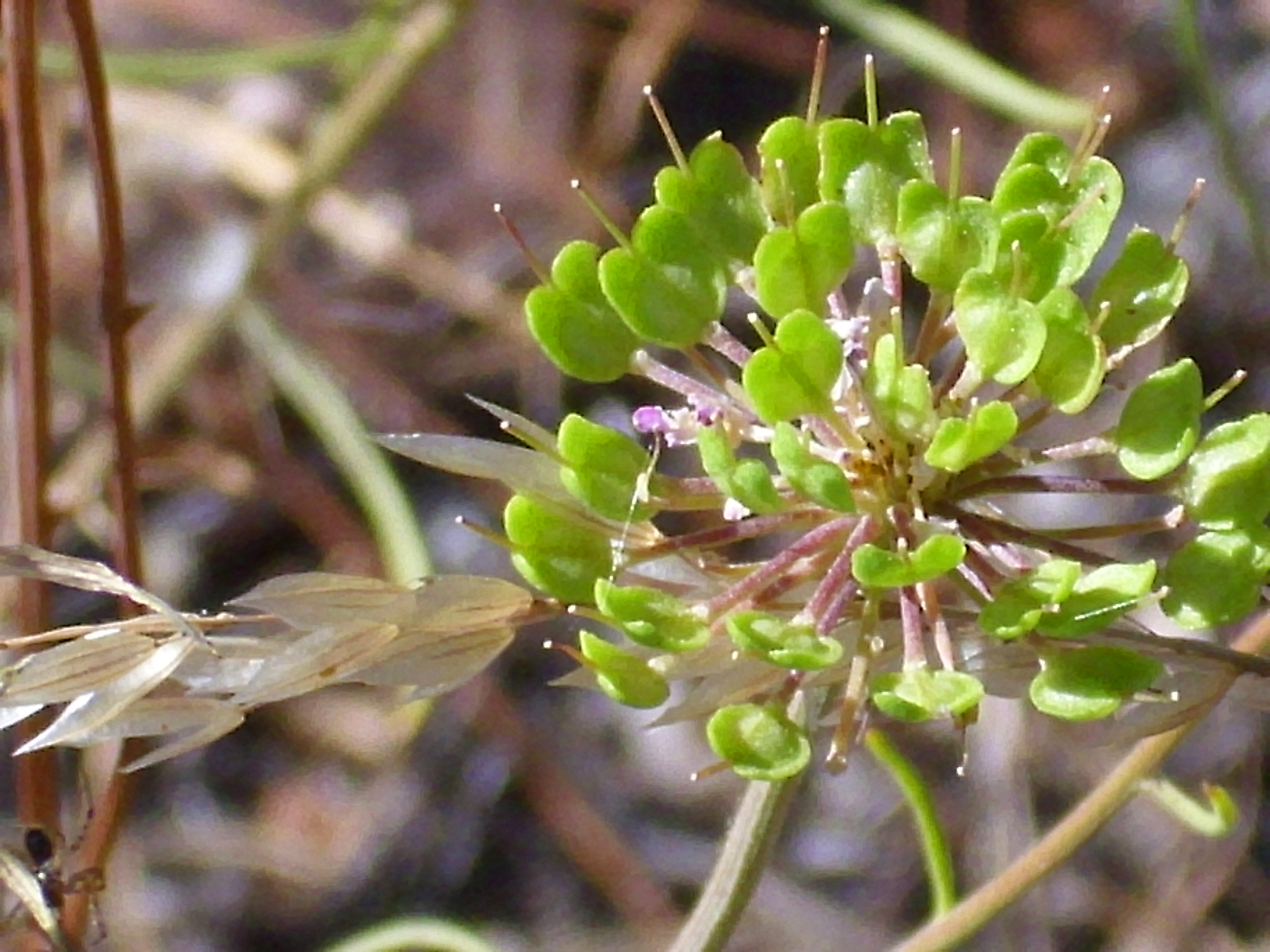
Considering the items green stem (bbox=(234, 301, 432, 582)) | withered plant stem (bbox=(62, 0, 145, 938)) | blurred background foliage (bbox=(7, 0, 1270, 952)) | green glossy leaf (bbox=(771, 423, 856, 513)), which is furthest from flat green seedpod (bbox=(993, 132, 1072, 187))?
blurred background foliage (bbox=(7, 0, 1270, 952))

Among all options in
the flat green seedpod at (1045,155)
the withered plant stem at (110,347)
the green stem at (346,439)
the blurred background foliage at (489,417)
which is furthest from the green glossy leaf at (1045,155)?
the blurred background foliage at (489,417)

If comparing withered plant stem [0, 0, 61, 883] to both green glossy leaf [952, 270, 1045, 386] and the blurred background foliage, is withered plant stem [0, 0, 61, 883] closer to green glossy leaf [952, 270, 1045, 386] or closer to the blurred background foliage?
green glossy leaf [952, 270, 1045, 386]

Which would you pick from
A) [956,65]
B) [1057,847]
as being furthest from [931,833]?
[956,65]

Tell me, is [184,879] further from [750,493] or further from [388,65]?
[750,493]

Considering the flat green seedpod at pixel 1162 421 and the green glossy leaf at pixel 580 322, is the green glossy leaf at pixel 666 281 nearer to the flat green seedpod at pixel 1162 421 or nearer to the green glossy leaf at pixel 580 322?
the green glossy leaf at pixel 580 322

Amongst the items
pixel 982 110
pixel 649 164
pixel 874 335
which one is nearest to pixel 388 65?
pixel 649 164

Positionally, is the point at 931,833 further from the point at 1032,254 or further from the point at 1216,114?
the point at 1216,114
